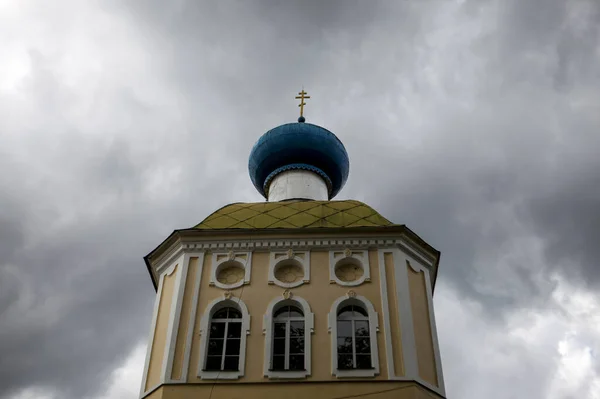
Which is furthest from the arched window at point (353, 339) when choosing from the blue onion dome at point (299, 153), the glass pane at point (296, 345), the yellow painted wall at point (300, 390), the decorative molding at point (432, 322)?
the blue onion dome at point (299, 153)

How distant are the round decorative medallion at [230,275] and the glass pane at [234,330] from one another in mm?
931

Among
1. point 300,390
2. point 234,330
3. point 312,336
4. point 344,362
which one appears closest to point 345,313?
point 312,336

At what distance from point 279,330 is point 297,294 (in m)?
0.80

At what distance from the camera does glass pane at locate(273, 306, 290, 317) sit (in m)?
12.3

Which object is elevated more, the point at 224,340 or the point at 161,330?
the point at 161,330

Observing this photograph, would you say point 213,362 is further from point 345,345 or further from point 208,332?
point 345,345

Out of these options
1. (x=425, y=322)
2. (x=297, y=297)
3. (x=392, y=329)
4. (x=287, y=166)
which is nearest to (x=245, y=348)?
(x=297, y=297)

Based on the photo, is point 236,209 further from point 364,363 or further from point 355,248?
point 364,363

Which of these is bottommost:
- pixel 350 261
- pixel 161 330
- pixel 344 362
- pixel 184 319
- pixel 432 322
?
pixel 344 362

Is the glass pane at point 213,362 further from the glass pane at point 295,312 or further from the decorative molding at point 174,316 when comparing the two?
the glass pane at point 295,312

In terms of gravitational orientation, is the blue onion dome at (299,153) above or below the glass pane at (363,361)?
above

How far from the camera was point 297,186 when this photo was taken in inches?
682

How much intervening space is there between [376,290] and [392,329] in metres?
0.88

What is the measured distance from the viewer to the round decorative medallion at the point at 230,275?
12930 millimetres
